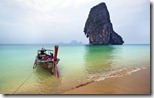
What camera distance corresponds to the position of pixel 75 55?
12.0 feet

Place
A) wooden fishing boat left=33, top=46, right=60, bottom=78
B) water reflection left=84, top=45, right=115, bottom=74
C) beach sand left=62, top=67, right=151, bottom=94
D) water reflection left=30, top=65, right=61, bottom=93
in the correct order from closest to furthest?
1. beach sand left=62, top=67, right=151, bottom=94
2. water reflection left=30, top=65, right=61, bottom=93
3. wooden fishing boat left=33, top=46, right=60, bottom=78
4. water reflection left=84, top=45, right=115, bottom=74

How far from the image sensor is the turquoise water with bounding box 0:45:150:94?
2633 millimetres

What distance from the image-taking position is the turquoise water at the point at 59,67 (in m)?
2.63

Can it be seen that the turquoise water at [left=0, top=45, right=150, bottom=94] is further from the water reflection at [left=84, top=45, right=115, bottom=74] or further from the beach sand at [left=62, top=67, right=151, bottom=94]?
the beach sand at [left=62, top=67, right=151, bottom=94]

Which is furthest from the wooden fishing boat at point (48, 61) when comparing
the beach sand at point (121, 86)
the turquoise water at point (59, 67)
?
the beach sand at point (121, 86)

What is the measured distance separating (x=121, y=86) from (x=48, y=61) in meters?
1.20

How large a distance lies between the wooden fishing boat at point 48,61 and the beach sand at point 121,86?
23.7 inches

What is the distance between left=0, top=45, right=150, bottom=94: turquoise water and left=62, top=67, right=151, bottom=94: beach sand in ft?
0.65

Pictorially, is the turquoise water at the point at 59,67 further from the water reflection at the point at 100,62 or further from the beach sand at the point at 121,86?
the beach sand at the point at 121,86

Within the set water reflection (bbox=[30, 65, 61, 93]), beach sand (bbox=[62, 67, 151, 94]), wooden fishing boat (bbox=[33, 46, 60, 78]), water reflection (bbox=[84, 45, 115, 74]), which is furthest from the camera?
water reflection (bbox=[84, 45, 115, 74])

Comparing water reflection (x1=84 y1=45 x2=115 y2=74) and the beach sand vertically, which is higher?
water reflection (x1=84 y1=45 x2=115 y2=74)

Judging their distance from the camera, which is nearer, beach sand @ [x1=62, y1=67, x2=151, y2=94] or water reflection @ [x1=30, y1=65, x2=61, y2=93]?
beach sand @ [x1=62, y1=67, x2=151, y2=94]

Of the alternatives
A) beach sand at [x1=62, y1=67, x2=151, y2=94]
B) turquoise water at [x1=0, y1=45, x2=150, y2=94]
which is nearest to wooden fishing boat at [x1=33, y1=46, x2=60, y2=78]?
turquoise water at [x1=0, y1=45, x2=150, y2=94]

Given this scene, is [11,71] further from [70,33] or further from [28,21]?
[70,33]
